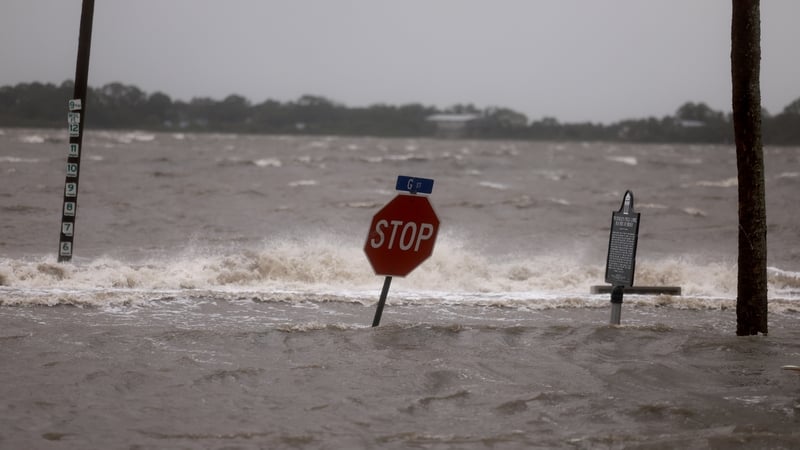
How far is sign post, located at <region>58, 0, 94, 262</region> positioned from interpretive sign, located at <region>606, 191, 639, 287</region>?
7855mm

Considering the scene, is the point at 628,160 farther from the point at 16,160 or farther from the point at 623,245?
the point at 623,245

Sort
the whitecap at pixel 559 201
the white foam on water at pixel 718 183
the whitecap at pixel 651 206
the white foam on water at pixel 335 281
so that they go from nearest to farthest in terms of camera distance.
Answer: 1. the white foam on water at pixel 335 281
2. the whitecap at pixel 651 206
3. the whitecap at pixel 559 201
4. the white foam on water at pixel 718 183

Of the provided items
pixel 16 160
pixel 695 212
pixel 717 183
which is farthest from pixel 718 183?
pixel 16 160

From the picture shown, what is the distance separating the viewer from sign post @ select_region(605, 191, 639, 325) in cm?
824

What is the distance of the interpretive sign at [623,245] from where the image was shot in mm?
8234

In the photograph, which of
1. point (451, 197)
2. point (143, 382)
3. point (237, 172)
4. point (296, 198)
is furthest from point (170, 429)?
point (237, 172)

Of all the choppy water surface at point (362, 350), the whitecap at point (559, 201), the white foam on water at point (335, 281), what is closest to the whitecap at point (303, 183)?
the whitecap at point (559, 201)

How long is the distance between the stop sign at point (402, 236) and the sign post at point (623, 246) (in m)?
1.66

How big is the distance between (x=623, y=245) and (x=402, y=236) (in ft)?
6.64

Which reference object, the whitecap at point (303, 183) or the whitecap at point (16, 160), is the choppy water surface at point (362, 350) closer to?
the whitecap at point (16, 160)

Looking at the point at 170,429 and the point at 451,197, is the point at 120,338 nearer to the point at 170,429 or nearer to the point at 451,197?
the point at 170,429

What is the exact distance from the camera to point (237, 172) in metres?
46.3

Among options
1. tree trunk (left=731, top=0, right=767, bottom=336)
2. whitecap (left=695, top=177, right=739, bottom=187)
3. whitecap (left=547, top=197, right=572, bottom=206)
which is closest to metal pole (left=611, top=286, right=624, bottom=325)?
tree trunk (left=731, top=0, right=767, bottom=336)

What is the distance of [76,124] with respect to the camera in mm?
12766
